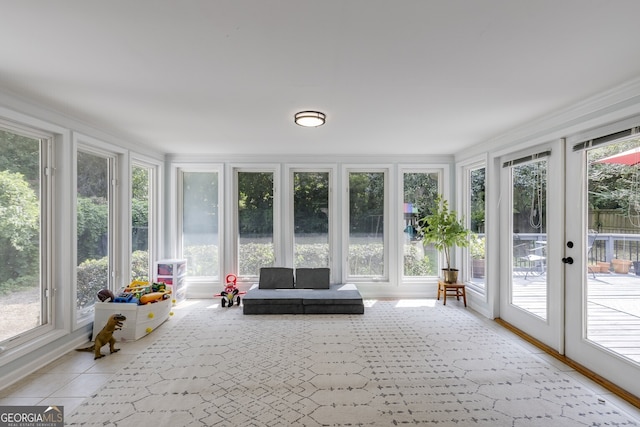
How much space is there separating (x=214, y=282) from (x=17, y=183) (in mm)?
3181

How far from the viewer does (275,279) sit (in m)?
5.23

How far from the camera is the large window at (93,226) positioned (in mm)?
3652

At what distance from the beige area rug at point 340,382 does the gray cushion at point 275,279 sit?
1137 millimetres

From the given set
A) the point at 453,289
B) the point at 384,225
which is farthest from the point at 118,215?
the point at 453,289

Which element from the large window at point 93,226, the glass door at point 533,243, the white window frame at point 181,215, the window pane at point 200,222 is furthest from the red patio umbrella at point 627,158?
the large window at point 93,226

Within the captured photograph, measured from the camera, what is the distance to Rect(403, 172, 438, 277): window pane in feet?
18.7

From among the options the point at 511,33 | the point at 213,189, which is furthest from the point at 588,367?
the point at 213,189

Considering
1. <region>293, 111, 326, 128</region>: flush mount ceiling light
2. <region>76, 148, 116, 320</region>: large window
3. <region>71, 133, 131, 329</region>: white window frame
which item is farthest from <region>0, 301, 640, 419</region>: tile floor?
<region>293, 111, 326, 128</region>: flush mount ceiling light

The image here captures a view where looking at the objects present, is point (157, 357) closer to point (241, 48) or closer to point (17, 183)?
point (17, 183)

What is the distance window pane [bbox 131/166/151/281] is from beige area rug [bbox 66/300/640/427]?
1328 mm

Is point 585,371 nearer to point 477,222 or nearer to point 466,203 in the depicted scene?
point 477,222

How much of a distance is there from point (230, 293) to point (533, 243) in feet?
14.0

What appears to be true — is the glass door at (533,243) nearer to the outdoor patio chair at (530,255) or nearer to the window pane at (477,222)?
the outdoor patio chair at (530,255)

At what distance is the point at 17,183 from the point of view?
2.89 meters
